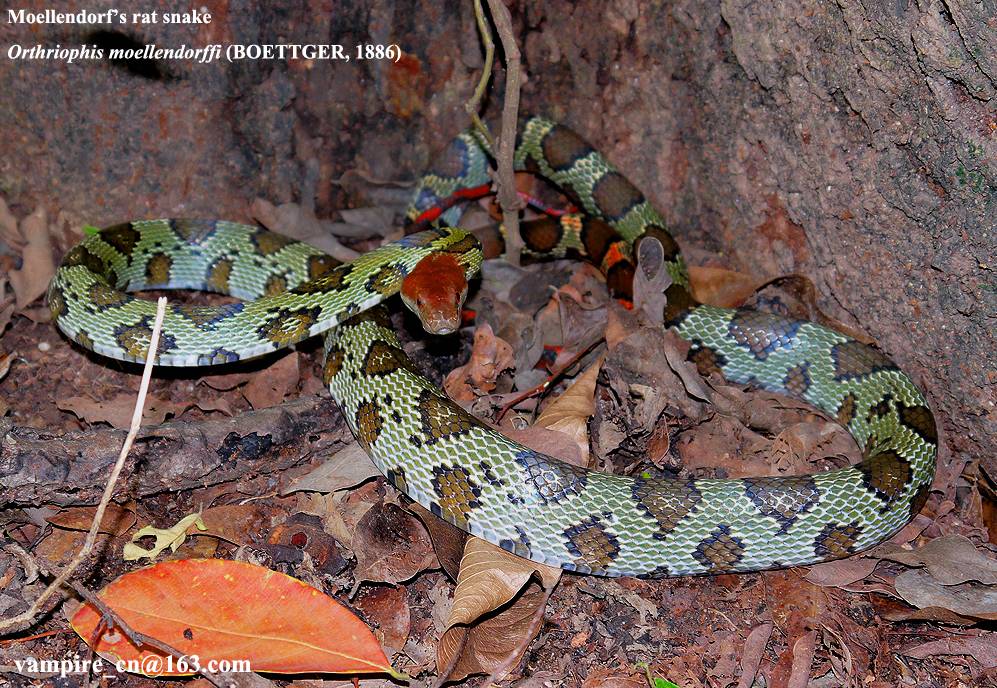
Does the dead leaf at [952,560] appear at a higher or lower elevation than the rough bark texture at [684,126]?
lower

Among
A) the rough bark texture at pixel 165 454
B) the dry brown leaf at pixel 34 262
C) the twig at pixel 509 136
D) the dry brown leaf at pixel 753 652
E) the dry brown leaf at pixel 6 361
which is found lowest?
the dry brown leaf at pixel 753 652

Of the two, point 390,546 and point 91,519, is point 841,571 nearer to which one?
point 390,546

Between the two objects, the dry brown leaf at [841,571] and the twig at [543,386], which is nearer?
the dry brown leaf at [841,571]

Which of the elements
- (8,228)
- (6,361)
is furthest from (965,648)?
(8,228)

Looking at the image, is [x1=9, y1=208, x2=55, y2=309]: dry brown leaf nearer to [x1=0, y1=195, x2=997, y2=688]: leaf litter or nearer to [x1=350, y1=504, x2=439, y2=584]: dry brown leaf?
[x1=0, y1=195, x2=997, y2=688]: leaf litter

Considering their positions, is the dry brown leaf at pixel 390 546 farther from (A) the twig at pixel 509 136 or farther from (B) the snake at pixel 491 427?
(A) the twig at pixel 509 136

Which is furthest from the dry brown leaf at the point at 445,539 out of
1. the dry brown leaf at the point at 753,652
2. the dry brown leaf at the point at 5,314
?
the dry brown leaf at the point at 5,314

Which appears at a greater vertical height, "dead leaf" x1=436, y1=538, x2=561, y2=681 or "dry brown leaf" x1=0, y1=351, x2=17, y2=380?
"dry brown leaf" x1=0, y1=351, x2=17, y2=380

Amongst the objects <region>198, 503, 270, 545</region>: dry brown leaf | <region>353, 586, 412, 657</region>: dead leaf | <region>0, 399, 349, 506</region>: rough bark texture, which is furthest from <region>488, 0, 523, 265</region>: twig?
<region>353, 586, 412, 657</region>: dead leaf
